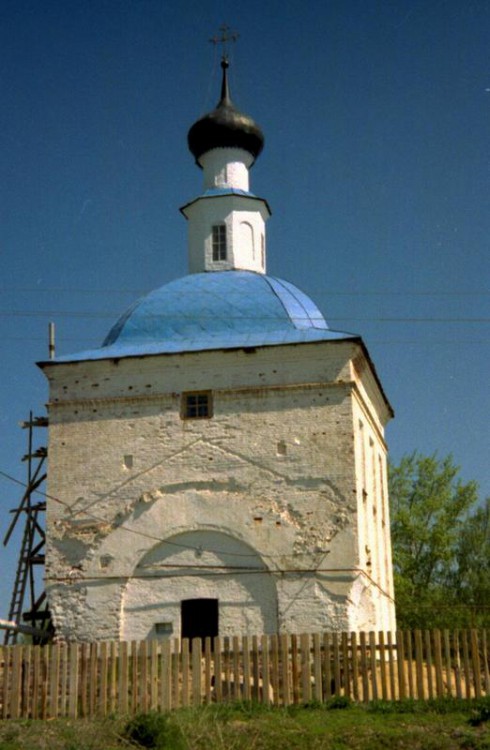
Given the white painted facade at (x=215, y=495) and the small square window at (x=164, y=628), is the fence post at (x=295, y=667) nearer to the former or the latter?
the white painted facade at (x=215, y=495)

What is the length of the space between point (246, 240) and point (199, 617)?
894 centimetres

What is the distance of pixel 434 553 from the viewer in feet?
105

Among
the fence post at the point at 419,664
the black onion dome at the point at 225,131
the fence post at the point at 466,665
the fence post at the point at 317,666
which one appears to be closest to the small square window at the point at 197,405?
the fence post at the point at 317,666

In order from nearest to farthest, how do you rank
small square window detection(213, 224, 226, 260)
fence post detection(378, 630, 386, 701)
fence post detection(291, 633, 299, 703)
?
fence post detection(378, 630, 386, 701) → fence post detection(291, 633, 299, 703) → small square window detection(213, 224, 226, 260)

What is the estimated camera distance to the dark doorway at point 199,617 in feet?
57.7

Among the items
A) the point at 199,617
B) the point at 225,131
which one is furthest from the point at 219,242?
the point at 199,617

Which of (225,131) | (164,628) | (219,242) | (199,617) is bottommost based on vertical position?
(164,628)

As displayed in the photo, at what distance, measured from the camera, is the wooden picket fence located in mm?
12945

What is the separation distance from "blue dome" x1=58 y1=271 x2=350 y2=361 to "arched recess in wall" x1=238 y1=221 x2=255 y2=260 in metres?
1.92

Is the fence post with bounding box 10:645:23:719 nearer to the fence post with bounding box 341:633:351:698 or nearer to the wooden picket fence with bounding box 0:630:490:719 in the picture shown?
the wooden picket fence with bounding box 0:630:490:719

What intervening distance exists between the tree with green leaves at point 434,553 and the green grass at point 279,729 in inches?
725

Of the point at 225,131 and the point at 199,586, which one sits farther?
the point at 225,131

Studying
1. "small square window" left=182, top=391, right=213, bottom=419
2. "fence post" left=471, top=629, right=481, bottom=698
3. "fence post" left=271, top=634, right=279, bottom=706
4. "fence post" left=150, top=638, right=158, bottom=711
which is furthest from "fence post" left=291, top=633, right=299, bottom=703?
"small square window" left=182, top=391, right=213, bottom=419

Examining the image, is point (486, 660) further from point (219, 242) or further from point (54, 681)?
point (219, 242)
